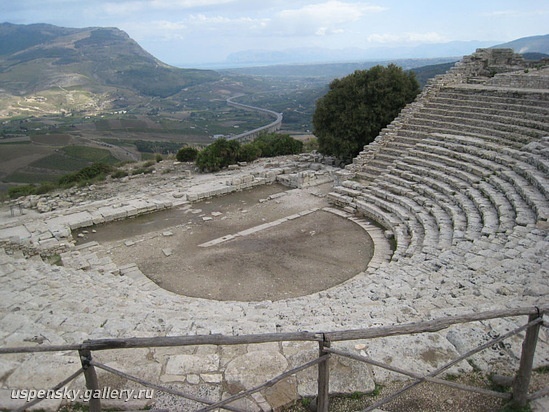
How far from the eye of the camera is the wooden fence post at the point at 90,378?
10.3 feet

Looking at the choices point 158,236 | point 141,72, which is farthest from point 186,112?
point 158,236

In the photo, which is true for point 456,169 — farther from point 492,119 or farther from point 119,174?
point 119,174

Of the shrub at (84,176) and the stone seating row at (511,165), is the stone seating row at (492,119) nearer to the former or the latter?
the stone seating row at (511,165)

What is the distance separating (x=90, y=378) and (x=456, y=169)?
13288mm

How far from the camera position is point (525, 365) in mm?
3432

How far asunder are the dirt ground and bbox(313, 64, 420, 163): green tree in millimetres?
4658

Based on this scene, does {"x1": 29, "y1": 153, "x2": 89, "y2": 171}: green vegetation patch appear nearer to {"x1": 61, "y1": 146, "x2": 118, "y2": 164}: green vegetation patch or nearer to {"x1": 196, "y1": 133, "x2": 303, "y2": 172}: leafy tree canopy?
{"x1": 61, "y1": 146, "x2": 118, "y2": 164}: green vegetation patch

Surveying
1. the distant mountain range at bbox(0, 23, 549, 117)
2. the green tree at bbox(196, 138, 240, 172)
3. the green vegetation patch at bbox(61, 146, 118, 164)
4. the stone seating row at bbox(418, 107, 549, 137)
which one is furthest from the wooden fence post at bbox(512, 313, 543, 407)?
the distant mountain range at bbox(0, 23, 549, 117)

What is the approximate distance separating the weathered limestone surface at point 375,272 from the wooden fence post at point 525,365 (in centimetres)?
64

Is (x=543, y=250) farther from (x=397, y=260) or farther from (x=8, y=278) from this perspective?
(x=8, y=278)

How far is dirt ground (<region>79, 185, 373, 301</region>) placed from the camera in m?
9.90

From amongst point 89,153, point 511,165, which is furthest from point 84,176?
point 89,153

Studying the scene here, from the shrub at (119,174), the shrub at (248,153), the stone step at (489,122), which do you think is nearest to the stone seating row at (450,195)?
the stone step at (489,122)

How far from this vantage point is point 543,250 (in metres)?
7.49
